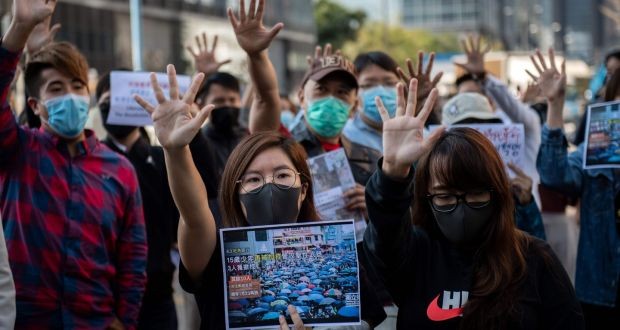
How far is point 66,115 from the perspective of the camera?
4145 millimetres

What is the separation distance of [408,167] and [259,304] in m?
0.66

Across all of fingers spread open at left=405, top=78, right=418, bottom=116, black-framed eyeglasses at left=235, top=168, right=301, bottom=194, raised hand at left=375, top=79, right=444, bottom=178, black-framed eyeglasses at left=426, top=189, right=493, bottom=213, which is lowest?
black-framed eyeglasses at left=426, top=189, right=493, bottom=213

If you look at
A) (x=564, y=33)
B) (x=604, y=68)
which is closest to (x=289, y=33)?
(x=604, y=68)

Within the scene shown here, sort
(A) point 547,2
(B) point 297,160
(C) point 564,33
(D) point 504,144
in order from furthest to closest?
1. (A) point 547,2
2. (C) point 564,33
3. (D) point 504,144
4. (B) point 297,160

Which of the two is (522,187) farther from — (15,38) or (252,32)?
(15,38)

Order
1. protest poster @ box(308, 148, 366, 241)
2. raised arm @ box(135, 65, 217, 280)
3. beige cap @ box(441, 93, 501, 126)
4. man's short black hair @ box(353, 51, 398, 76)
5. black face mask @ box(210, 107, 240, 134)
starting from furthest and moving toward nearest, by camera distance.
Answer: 1. black face mask @ box(210, 107, 240, 134)
2. man's short black hair @ box(353, 51, 398, 76)
3. beige cap @ box(441, 93, 501, 126)
4. protest poster @ box(308, 148, 366, 241)
5. raised arm @ box(135, 65, 217, 280)

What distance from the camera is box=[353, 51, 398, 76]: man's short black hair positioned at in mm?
5496

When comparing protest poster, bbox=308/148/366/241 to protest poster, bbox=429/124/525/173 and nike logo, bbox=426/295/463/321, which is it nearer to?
protest poster, bbox=429/124/525/173

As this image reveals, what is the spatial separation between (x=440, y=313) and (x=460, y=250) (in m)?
0.26

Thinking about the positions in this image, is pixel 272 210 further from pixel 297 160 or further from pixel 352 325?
pixel 352 325

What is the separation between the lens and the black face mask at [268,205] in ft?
10.3

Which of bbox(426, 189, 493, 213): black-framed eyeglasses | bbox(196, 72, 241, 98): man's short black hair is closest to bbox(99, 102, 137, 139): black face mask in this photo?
bbox(196, 72, 241, 98): man's short black hair

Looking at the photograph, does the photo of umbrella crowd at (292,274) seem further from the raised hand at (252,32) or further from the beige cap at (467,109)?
the beige cap at (467,109)

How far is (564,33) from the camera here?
488 feet
